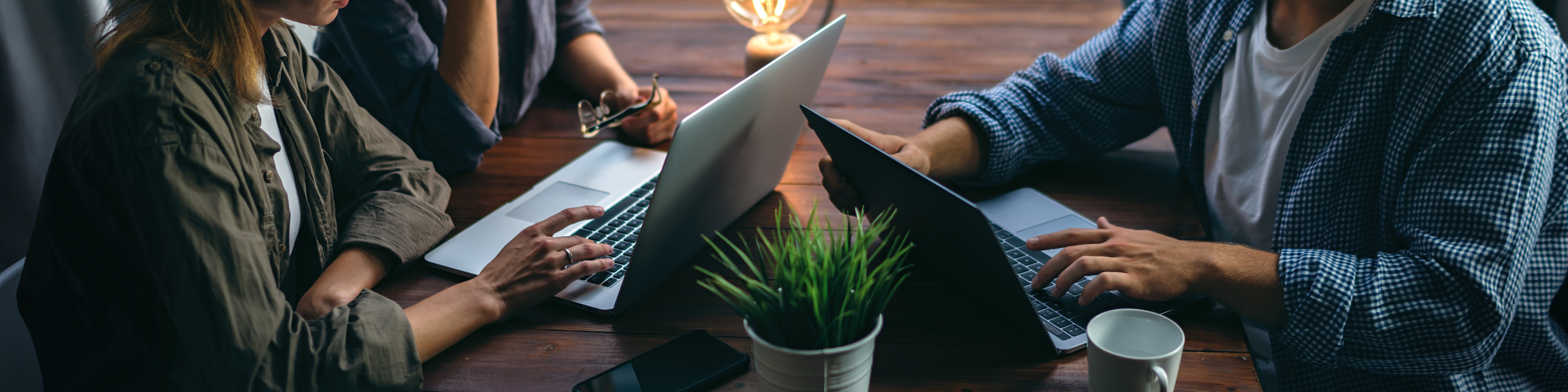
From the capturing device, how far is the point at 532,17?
58.3 inches

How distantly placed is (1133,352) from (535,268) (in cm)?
57

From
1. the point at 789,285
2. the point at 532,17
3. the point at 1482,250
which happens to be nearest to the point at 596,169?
the point at 532,17

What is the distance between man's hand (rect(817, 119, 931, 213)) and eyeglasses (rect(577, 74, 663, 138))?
32 cm

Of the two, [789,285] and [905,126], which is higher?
[789,285]

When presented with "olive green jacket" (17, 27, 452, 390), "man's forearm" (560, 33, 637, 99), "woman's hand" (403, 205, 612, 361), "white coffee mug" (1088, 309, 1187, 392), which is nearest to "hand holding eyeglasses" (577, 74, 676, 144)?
"man's forearm" (560, 33, 637, 99)

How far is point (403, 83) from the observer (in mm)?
1270

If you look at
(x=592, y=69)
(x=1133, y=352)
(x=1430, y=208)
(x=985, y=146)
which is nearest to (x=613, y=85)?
(x=592, y=69)

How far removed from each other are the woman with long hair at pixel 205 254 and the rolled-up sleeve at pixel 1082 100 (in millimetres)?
641

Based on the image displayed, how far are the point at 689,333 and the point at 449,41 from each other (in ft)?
2.33

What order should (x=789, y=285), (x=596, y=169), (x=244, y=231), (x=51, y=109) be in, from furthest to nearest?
(x=596, y=169) < (x=51, y=109) < (x=244, y=231) < (x=789, y=285)

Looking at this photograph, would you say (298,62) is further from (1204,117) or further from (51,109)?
(1204,117)

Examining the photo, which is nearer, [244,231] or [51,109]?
[244,231]

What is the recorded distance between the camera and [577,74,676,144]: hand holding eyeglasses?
4.17 feet

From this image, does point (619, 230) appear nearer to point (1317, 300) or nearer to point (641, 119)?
point (641, 119)
